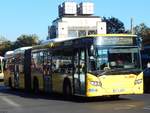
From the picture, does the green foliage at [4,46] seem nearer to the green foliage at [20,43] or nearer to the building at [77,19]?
the green foliage at [20,43]

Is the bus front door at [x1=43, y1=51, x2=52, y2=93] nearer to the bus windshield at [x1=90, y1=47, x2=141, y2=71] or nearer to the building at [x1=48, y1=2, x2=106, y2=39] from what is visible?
the bus windshield at [x1=90, y1=47, x2=141, y2=71]

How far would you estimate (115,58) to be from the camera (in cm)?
2103

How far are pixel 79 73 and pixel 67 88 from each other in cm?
198

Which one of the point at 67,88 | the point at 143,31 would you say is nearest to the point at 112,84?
the point at 67,88

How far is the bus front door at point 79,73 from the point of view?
21381 mm

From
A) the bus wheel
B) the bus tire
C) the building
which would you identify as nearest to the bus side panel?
the bus tire

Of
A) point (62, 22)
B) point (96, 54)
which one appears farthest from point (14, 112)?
point (62, 22)

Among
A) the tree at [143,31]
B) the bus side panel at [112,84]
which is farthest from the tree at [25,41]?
the bus side panel at [112,84]

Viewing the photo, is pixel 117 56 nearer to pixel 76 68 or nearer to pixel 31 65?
pixel 76 68

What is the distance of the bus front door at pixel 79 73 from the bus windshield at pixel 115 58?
0.63 m

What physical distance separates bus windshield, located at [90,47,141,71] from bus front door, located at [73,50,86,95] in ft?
2.08

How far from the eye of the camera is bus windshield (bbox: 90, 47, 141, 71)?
20750 mm

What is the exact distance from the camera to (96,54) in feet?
68.0

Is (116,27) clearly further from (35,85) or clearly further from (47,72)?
(47,72)
